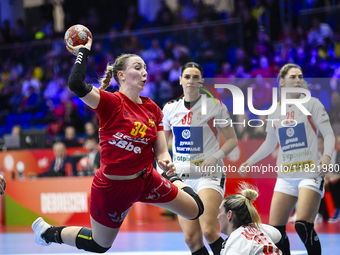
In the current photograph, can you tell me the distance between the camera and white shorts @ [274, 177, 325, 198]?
4379mm

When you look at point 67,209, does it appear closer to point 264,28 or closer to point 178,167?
point 178,167

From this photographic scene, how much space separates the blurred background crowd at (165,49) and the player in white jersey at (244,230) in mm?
6262

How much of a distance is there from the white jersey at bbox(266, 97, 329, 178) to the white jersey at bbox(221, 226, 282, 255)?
4.43ft

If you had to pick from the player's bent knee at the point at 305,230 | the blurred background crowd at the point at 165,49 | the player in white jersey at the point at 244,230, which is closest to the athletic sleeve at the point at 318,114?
the player's bent knee at the point at 305,230

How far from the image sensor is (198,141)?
464cm

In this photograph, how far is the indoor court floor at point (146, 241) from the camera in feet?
19.9

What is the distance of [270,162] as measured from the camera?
5523 mm

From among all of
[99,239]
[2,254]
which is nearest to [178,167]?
[99,239]

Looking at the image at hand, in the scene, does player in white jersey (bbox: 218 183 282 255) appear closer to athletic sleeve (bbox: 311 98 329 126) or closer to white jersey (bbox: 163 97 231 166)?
white jersey (bbox: 163 97 231 166)

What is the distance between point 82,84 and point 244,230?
1617 mm

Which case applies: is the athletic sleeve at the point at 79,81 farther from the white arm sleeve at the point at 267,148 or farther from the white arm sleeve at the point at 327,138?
the white arm sleeve at the point at 327,138

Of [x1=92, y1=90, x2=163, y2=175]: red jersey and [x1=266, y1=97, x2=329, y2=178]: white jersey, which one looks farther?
[x1=266, y1=97, x2=329, y2=178]: white jersey

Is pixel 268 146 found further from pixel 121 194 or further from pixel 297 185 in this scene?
pixel 121 194

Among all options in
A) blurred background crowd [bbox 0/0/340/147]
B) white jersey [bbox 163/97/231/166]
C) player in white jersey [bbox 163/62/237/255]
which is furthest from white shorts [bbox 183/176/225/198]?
blurred background crowd [bbox 0/0/340/147]
